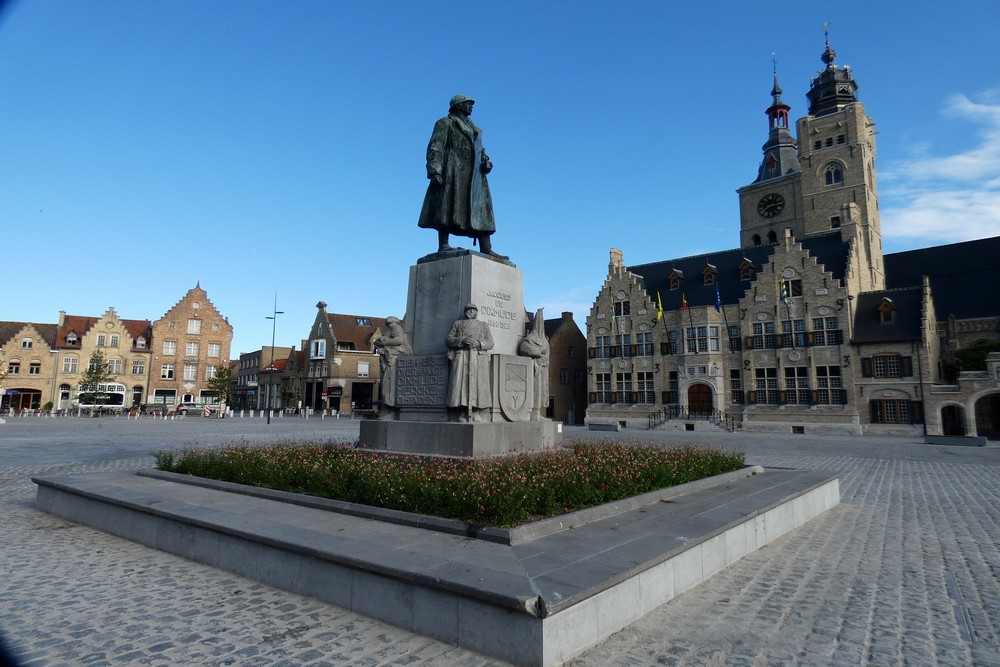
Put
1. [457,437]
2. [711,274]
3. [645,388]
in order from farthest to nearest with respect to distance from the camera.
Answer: [711,274], [645,388], [457,437]

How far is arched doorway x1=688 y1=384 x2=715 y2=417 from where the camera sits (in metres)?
45.2

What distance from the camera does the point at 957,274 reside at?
156 ft

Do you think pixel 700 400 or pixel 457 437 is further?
pixel 700 400

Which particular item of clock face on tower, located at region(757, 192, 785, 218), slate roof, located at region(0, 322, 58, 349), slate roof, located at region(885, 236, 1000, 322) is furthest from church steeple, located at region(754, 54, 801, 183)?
slate roof, located at region(0, 322, 58, 349)

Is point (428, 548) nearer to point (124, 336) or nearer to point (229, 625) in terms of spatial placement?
point (229, 625)

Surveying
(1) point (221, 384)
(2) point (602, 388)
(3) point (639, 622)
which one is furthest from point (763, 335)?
(1) point (221, 384)

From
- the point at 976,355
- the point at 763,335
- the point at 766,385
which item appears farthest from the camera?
the point at 763,335

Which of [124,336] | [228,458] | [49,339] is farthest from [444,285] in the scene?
[49,339]

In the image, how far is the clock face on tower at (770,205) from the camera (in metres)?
64.8

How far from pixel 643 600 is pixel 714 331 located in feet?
145

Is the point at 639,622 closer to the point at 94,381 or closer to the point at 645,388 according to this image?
the point at 645,388

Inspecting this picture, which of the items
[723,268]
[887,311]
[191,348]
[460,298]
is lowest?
[460,298]

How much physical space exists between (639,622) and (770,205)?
231 feet

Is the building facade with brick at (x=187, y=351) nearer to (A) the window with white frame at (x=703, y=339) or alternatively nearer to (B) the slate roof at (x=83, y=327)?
(B) the slate roof at (x=83, y=327)
